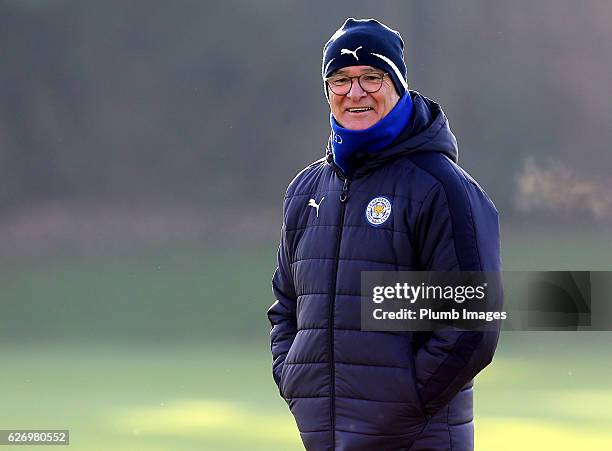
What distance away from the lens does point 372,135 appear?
3.05 m

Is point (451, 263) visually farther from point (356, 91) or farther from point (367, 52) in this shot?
point (367, 52)

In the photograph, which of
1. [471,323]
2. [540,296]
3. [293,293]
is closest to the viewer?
[471,323]

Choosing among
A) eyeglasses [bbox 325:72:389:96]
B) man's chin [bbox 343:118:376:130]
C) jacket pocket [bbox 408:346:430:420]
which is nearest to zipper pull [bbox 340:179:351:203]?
man's chin [bbox 343:118:376:130]

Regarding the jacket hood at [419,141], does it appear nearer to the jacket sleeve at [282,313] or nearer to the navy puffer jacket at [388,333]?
the navy puffer jacket at [388,333]

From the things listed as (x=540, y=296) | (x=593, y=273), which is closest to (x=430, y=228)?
(x=540, y=296)

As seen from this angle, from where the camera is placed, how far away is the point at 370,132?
120 inches

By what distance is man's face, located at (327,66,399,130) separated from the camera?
3070 mm

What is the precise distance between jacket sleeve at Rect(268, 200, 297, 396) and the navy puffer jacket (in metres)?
0.10

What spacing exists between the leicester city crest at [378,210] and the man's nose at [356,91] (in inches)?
12.4

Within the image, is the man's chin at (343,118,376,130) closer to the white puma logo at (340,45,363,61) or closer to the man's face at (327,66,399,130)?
the man's face at (327,66,399,130)

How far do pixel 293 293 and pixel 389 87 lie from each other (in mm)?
718

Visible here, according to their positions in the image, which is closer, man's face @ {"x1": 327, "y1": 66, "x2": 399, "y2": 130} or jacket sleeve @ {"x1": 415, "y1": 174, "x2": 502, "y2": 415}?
jacket sleeve @ {"x1": 415, "y1": 174, "x2": 502, "y2": 415}

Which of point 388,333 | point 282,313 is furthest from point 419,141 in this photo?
point 282,313

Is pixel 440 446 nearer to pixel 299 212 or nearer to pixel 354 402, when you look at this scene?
pixel 354 402
